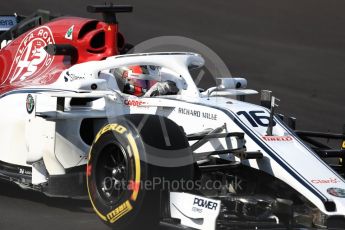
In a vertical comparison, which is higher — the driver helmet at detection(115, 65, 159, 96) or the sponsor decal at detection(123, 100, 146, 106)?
the driver helmet at detection(115, 65, 159, 96)

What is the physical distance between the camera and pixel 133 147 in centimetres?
716

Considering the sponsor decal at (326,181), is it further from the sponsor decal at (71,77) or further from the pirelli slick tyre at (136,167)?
the sponsor decal at (71,77)

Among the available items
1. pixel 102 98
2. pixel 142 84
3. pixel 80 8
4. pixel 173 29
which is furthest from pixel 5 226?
pixel 80 8

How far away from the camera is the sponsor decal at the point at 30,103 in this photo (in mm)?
8305

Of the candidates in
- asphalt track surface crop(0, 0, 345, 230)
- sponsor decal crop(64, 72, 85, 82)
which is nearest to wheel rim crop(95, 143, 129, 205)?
sponsor decal crop(64, 72, 85, 82)

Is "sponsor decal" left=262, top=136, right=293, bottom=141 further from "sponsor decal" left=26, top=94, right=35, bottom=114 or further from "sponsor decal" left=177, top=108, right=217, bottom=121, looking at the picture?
"sponsor decal" left=26, top=94, right=35, bottom=114

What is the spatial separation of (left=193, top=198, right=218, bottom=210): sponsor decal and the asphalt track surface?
237 inches

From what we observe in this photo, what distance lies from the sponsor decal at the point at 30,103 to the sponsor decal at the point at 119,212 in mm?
1562

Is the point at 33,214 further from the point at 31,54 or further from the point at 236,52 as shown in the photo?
the point at 236,52

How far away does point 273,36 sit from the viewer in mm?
17891

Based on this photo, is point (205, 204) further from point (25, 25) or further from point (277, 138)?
point (25, 25)

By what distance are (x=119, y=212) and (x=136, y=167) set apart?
0.42 m

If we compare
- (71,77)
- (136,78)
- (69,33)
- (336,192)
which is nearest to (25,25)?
(69,33)

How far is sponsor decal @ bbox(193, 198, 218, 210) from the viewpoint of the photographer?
264 inches
